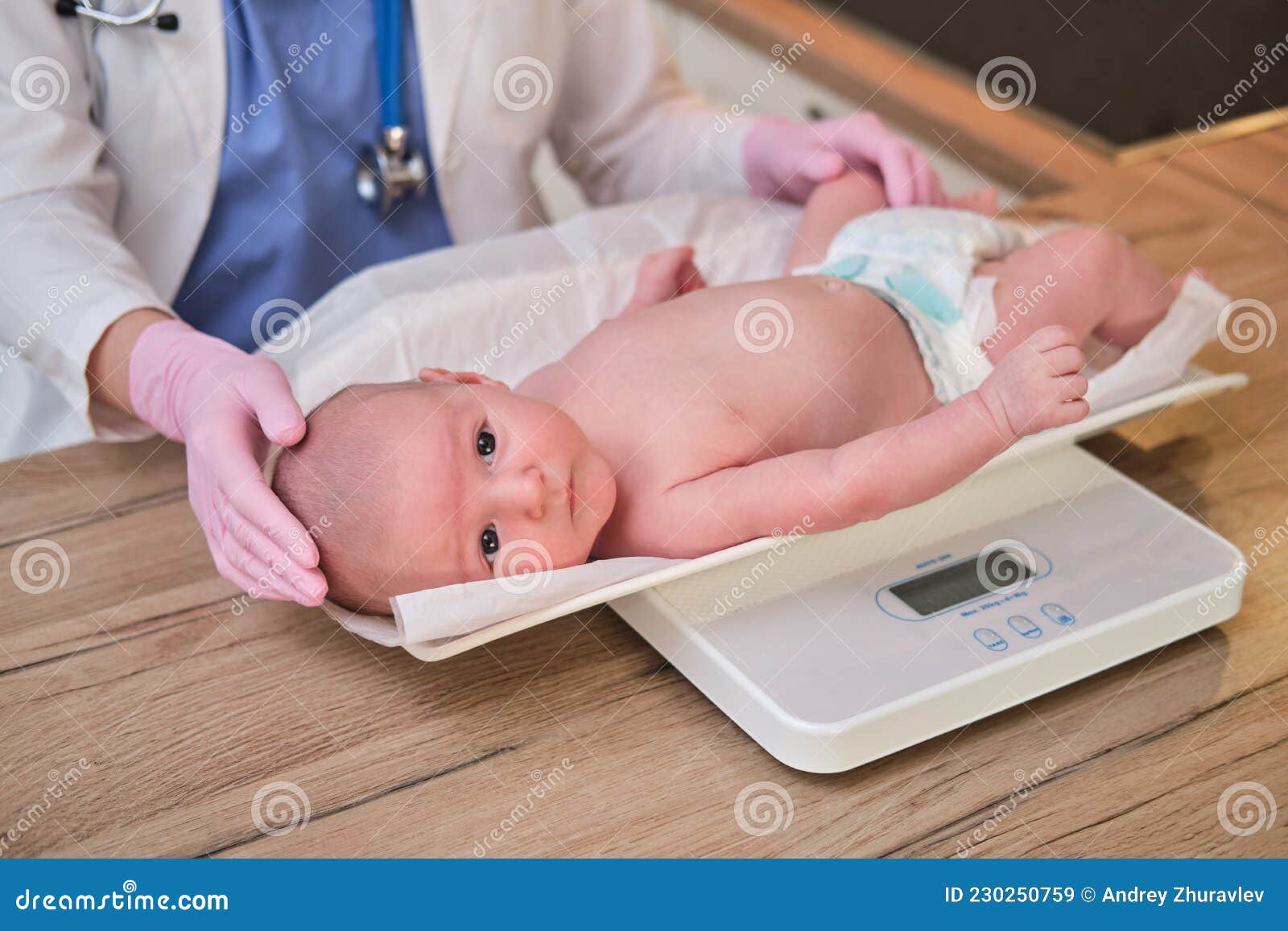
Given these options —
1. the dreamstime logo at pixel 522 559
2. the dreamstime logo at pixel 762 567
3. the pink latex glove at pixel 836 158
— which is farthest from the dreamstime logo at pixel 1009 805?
the pink latex glove at pixel 836 158

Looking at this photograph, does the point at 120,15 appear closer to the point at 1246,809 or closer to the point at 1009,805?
the point at 1009,805

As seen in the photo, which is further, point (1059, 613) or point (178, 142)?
point (178, 142)

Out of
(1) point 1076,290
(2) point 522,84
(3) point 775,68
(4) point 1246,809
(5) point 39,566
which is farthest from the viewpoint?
(3) point 775,68

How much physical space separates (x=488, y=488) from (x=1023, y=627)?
409mm

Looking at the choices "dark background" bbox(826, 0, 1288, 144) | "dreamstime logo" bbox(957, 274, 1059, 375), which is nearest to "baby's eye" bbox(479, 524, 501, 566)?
"dreamstime logo" bbox(957, 274, 1059, 375)

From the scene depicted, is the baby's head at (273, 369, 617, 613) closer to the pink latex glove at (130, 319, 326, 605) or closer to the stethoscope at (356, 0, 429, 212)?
the pink latex glove at (130, 319, 326, 605)

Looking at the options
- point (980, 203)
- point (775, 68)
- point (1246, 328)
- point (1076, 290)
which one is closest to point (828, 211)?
point (980, 203)

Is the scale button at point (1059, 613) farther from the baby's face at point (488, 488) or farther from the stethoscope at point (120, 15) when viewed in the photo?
the stethoscope at point (120, 15)

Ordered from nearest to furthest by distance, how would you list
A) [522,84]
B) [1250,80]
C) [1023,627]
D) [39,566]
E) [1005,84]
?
[1023,627]
[39,566]
[522,84]
[1250,80]
[1005,84]

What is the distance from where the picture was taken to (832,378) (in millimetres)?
1110

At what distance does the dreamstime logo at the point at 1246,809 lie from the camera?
2.48 ft

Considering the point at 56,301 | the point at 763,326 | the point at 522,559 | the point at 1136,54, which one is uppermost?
the point at 1136,54

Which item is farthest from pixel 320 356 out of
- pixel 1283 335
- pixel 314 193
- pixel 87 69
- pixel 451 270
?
pixel 1283 335

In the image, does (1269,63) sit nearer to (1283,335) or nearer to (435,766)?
(1283,335)
